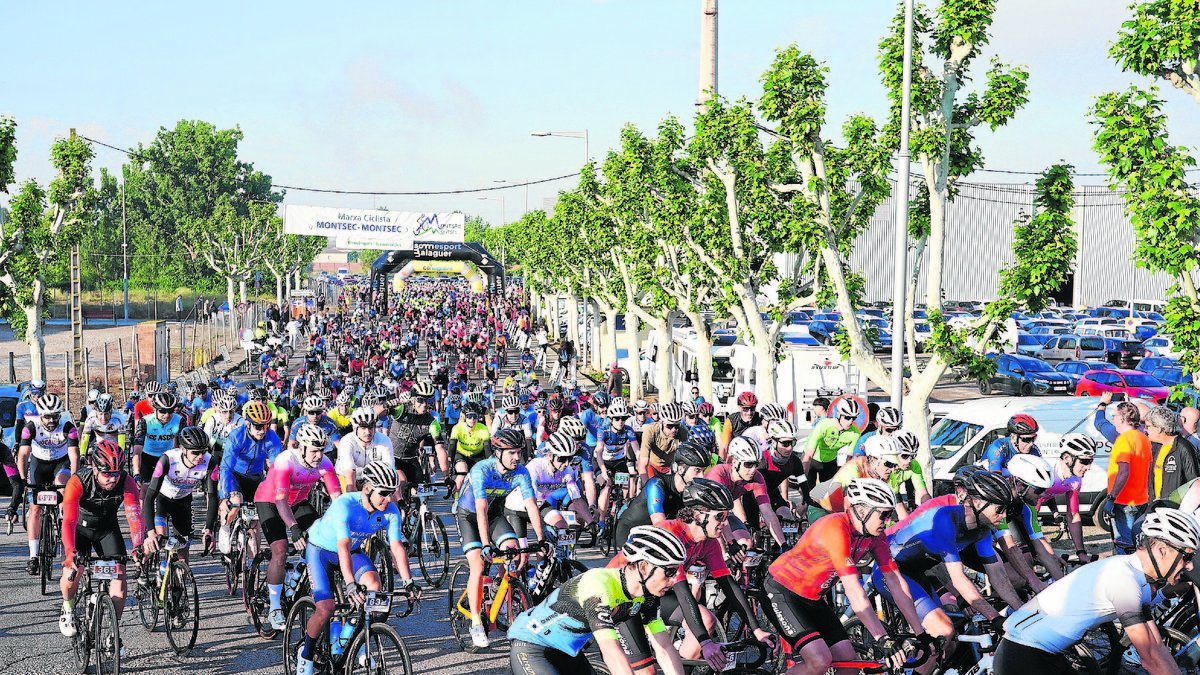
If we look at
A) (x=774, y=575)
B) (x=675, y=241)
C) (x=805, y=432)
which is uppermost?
(x=675, y=241)

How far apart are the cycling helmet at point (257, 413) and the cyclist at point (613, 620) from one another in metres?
5.60

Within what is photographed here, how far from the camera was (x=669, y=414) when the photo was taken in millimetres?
11141

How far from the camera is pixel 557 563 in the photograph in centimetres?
895

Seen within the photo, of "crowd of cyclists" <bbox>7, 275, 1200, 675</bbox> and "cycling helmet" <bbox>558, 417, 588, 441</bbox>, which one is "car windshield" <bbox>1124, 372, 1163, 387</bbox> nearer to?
"crowd of cyclists" <bbox>7, 275, 1200, 675</bbox>

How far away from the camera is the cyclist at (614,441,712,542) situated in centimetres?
831

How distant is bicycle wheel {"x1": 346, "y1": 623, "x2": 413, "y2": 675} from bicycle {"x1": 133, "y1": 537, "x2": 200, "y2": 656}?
2.90 meters

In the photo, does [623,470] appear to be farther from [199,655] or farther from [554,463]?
[199,655]

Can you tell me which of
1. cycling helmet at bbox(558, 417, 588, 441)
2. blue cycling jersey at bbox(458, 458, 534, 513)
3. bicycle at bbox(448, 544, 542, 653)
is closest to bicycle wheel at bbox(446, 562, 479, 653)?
bicycle at bbox(448, 544, 542, 653)

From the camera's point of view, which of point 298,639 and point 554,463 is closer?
point 298,639

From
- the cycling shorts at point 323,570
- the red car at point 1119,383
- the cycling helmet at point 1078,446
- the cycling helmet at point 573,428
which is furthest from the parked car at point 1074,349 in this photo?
the cycling shorts at point 323,570

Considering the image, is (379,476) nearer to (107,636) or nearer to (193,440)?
(107,636)

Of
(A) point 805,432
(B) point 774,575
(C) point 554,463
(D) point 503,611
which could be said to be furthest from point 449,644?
(A) point 805,432

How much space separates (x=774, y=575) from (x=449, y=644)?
3635mm

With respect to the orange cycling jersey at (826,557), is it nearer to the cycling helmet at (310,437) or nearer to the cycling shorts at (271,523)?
the cycling helmet at (310,437)
